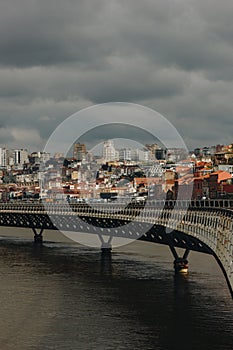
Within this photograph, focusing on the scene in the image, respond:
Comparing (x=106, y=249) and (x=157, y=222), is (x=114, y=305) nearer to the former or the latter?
(x=157, y=222)

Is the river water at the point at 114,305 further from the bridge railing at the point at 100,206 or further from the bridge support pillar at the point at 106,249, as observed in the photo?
the bridge support pillar at the point at 106,249

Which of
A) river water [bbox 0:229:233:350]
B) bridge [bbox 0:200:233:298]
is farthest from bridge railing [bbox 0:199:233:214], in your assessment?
river water [bbox 0:229:233:350]

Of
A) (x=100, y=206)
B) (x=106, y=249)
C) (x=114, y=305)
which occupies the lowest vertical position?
(x=114, y=305)

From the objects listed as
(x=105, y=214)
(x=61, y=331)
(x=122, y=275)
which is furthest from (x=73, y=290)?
(x=105, y=214)

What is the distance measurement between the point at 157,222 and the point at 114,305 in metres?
15.6

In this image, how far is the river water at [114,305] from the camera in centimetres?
4553

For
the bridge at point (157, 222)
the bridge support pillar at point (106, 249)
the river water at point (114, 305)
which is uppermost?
the bridge at point (157, 222)

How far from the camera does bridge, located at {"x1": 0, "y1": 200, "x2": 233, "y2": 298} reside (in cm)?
4144

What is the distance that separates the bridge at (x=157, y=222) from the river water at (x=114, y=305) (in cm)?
378

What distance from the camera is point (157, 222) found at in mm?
71562

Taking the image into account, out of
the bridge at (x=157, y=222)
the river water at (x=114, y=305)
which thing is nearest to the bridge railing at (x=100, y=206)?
the bridge at (x=157, y=222)

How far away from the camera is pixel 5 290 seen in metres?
64.9

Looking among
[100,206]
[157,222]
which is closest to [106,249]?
[100,206]

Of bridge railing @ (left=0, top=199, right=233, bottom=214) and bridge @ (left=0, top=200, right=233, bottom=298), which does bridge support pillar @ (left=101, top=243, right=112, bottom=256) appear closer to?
bridge @ (left=0, top=200, right=233, bottom=298)
